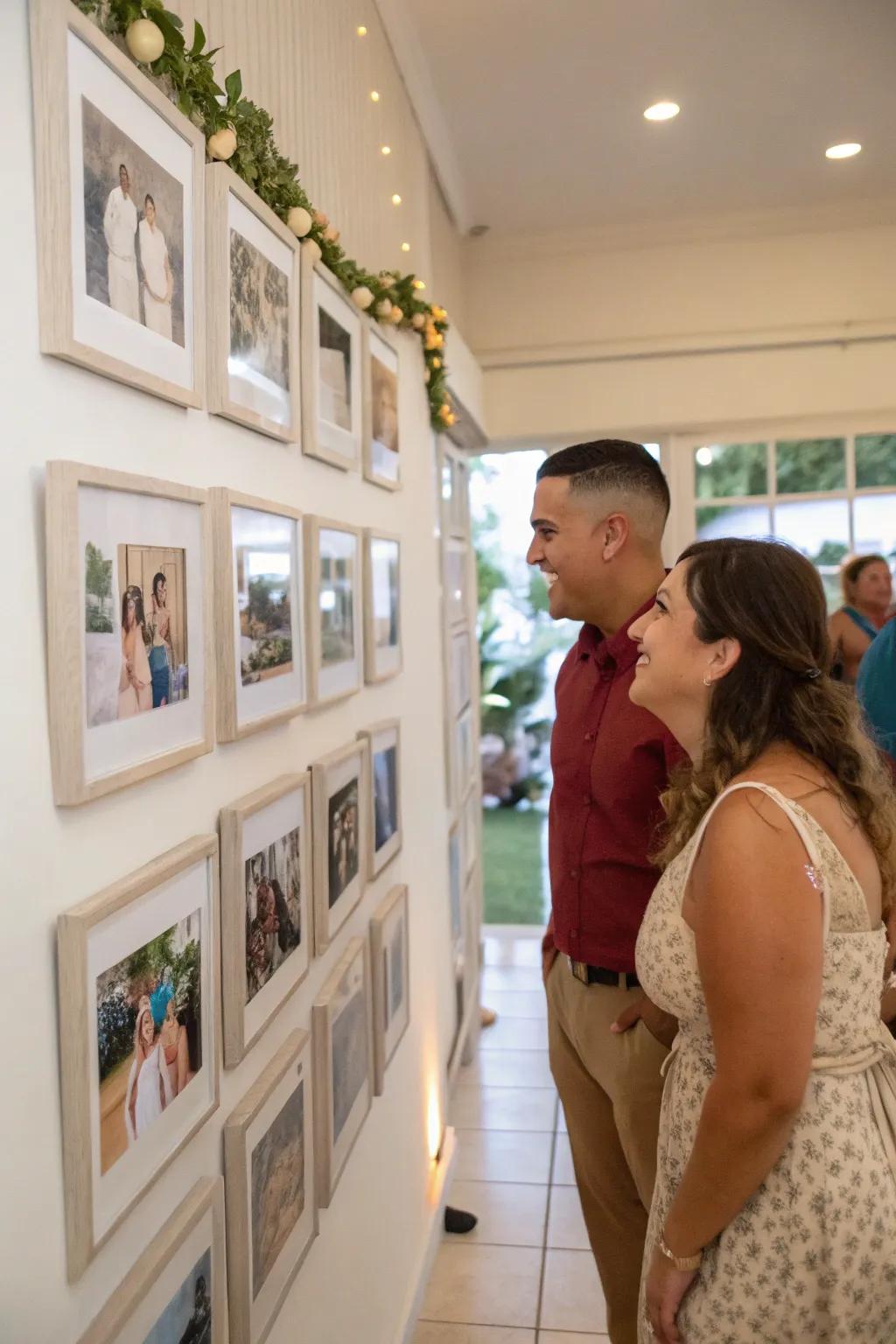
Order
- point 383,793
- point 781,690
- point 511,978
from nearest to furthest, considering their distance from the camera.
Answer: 1. point 781,690
2. point 383,793
3. point 511,978

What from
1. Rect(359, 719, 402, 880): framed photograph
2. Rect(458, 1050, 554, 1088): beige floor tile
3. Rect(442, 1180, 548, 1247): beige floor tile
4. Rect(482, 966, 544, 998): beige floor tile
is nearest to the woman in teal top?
Rect(359, 719, 402, 880): framed photograph

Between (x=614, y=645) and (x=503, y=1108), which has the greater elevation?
(x=614, y=645)

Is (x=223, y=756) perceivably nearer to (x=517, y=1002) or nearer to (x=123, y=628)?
(x=123, y=628)

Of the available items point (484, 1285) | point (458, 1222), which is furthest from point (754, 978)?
point (458, 1222)

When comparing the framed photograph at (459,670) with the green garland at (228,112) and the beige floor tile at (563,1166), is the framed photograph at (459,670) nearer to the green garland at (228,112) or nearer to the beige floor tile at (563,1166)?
the beige floor tile at (563,1166)

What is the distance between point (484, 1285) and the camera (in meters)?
2.66

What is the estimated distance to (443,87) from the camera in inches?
120

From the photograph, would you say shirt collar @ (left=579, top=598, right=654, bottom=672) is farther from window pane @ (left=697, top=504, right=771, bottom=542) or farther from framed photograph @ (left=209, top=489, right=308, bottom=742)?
window pane @ (left=697, top=504, right=771, bottom=542)

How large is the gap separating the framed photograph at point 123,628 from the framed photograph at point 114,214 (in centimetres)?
12

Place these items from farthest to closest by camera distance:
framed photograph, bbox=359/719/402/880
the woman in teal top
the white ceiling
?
the white ceiling, the woman in teal top, framed photograph, bbox=359/719/402/880

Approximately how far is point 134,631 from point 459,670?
2891 millimetres

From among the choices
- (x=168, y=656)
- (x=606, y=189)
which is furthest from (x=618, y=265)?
(x=168, y=656)

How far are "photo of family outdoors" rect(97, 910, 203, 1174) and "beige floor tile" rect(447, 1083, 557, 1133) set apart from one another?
8.33ft

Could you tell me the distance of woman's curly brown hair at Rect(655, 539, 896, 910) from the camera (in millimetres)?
1249
